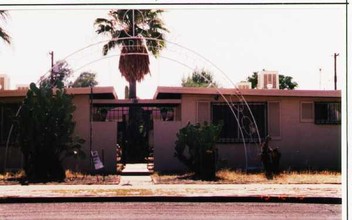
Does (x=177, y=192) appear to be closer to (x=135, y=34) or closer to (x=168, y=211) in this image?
(x=168, y=211)

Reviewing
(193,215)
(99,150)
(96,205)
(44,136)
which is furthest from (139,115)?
(193,215)

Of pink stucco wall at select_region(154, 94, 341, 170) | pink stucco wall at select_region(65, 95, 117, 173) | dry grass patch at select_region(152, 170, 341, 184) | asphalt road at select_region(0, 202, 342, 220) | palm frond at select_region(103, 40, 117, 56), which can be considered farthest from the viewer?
palm frond at select_region(103, 40, 117, 56)

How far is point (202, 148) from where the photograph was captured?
45.0ft

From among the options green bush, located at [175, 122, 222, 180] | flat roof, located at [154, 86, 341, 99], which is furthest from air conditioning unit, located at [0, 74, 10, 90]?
green bush, located at [175, 122, 222, 180]

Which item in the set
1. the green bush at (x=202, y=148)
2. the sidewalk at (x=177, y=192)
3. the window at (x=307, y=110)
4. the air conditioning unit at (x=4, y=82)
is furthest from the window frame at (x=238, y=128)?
the air conditioning unit at (x=4, y=82)

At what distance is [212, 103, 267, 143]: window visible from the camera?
16156 millimetres

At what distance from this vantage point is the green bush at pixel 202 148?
13.3m

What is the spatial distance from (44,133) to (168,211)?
5.44 metres

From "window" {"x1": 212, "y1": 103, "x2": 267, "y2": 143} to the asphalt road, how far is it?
6458mm

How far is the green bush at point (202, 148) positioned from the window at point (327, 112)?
4.38m

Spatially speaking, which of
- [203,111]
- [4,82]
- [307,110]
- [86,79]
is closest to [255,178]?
[203,111]

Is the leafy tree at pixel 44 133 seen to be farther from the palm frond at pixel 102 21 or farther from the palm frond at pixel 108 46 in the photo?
the palm frond at pixel 102 21

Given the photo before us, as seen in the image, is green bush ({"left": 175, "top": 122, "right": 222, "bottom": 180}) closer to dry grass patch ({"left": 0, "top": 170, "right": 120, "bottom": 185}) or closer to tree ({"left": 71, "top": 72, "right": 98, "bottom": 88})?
dry grass patch ({"left": 0, "top": 170, "right": 120, "bottom": 185})

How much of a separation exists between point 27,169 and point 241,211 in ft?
21.2
